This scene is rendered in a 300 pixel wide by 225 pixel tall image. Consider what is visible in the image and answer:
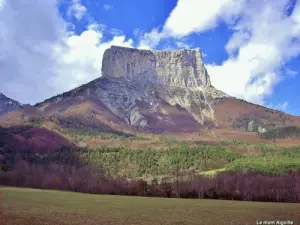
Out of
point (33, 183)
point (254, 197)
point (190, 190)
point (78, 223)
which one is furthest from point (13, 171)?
point (78, 223)

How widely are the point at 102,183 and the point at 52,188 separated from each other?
24770 millimetres

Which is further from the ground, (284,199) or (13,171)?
(13,171)

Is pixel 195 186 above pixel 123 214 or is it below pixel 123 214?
above

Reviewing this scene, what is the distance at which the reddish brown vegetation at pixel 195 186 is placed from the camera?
149000 mm

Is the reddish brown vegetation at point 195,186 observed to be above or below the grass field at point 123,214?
above

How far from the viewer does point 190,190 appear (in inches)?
6393

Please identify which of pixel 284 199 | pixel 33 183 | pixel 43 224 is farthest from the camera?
pixel 33 183

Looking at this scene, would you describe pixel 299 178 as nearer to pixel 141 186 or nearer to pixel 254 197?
pixel 254 197

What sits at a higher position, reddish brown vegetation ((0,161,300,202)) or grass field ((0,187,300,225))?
reddish brown vegetation ((0,161,300,202))

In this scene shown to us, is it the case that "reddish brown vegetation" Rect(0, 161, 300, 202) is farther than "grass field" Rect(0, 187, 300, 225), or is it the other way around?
"reddish brown vegetation" Rect(0, 161, 300, 202)

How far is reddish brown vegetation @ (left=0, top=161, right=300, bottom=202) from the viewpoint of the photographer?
149m

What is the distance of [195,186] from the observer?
164m

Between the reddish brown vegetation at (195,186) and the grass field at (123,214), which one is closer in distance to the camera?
→ the grass field at (123,214)

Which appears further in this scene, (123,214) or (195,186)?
(195,186)
